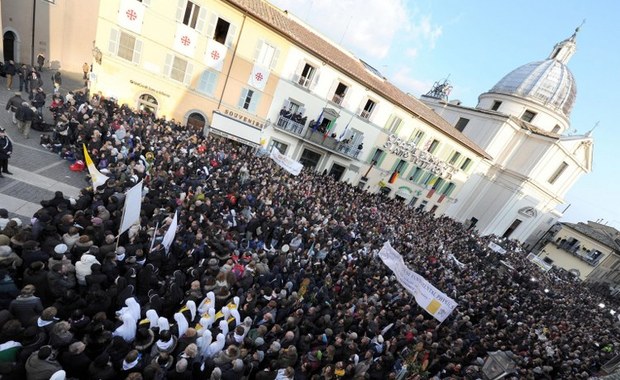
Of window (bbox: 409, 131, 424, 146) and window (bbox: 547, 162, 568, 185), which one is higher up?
window (bbox: 547, 162, 568, 185)

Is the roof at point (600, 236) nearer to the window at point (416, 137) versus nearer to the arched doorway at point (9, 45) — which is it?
the window at point (416, 137)

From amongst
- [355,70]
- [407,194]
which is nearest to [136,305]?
[355,70]

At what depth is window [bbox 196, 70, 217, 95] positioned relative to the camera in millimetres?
19484

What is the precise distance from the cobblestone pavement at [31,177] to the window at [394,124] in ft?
73.7

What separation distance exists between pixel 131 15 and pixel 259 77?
25.5 feet

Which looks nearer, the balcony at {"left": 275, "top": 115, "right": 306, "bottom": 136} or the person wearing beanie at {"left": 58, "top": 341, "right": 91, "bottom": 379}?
the person wearing beanie at {"left": 58, "top": 341, "right": 91, "bottom": 379}

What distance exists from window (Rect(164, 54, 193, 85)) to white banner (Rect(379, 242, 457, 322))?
16373 millimetres

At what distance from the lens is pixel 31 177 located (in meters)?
9.88

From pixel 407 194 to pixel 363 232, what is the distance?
17.6 m

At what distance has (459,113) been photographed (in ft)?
134

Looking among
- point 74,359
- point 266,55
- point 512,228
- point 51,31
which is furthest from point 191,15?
point 512,228

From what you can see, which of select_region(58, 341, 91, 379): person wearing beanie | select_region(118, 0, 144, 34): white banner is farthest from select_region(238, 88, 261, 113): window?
select_region(58, 341, 91, 379): person wearing beanie

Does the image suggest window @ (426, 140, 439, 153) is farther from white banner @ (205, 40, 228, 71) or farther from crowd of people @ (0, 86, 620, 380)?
white banner @ (205, 40, 228, 71)

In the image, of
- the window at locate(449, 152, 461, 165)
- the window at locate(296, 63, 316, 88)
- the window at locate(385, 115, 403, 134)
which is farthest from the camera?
the window at locate(449, 152, 461, 165)
